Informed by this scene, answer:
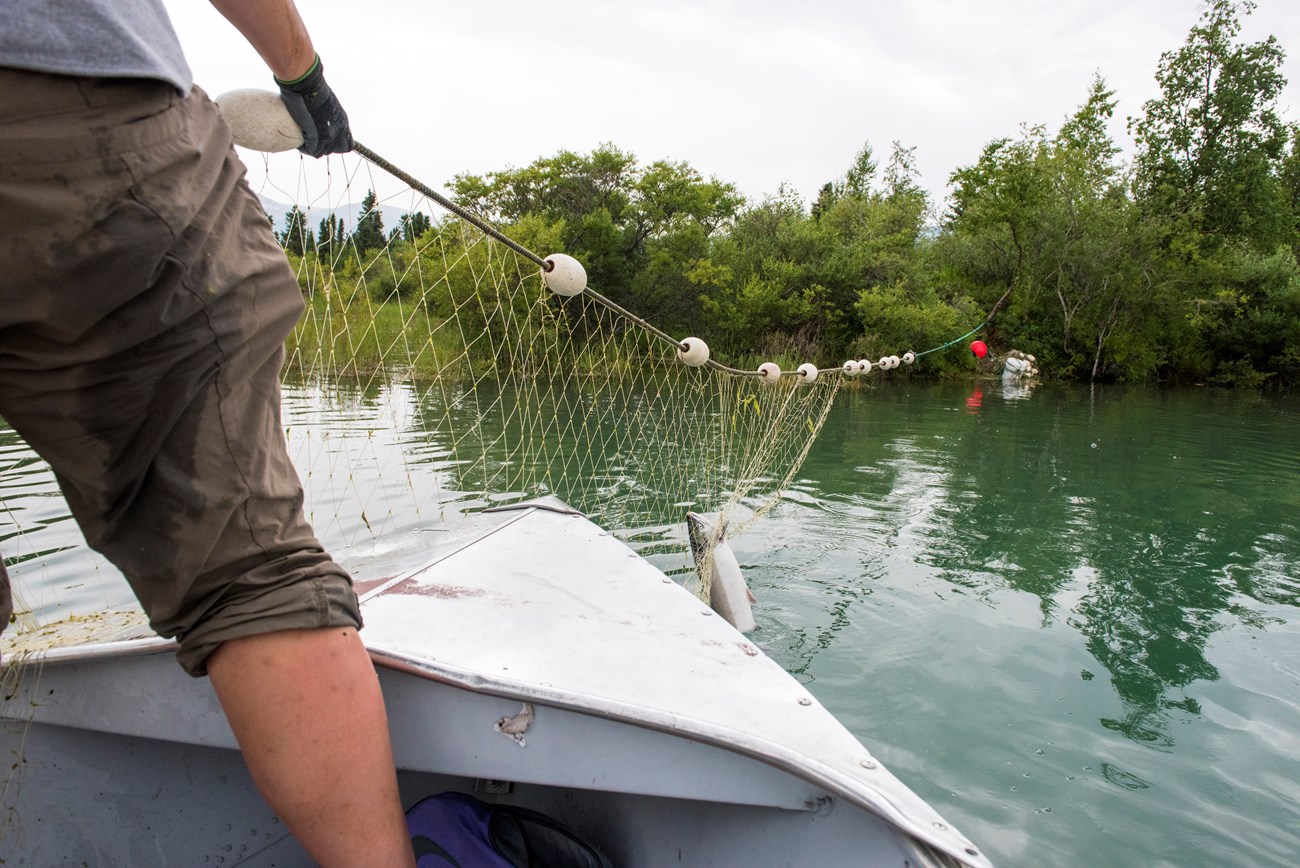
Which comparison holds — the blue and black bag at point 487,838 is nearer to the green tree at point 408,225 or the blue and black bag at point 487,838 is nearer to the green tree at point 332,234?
the green tree at point 332,234

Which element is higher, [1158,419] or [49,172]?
[49,172]

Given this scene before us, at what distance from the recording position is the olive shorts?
2.72 ft

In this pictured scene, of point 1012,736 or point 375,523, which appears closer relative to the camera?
point 1012,736

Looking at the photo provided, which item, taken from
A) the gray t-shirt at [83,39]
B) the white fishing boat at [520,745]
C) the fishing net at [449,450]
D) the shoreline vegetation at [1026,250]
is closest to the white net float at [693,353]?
the fishing net at [449,450]

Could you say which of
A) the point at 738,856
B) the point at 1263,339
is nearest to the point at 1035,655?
the point at 738,856

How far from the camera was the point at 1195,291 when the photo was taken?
90.4ft

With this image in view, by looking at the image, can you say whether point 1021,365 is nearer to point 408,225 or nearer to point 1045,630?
point 1045,630

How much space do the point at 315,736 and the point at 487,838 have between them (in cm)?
50

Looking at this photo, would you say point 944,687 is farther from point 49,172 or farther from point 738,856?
point 49,172

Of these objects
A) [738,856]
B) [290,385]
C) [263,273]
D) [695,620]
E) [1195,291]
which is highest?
[1195,291]

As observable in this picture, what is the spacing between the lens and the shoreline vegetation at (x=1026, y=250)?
26.4 metres

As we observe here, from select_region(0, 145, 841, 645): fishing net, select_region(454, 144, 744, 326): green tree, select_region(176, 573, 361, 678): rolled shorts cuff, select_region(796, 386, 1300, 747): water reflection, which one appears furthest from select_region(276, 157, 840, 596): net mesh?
select_region(454, 144, 744, 326): green tree

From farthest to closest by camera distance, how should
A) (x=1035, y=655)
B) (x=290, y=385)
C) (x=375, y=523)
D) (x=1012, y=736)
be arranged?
(x=290, y=385) → (x=375, y=523) → (x=1035, y=655) → (x=1012, y=736)

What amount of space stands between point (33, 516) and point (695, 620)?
5977mm
